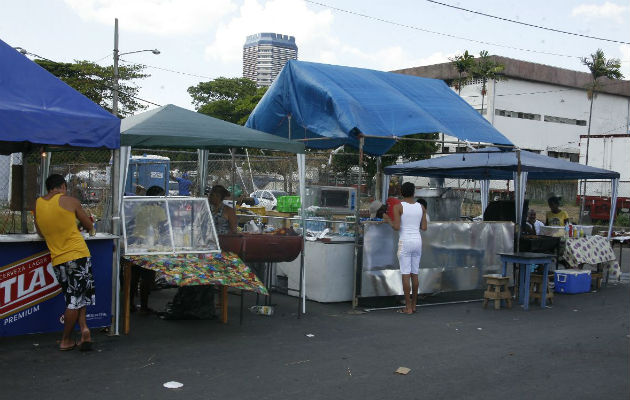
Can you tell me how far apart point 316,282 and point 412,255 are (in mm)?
1627

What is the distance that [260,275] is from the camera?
1091cm

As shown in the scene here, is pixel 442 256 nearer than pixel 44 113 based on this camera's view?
No

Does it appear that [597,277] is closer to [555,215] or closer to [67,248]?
[555,215]

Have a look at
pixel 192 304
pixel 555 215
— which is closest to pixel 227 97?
pixel 555 215

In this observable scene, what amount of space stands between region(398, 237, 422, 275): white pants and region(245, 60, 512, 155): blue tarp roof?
5.35 feet

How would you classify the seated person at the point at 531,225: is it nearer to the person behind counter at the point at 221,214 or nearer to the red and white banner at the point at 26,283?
the person behind counter at the point at 221,214

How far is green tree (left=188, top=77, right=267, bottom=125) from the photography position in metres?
53.1

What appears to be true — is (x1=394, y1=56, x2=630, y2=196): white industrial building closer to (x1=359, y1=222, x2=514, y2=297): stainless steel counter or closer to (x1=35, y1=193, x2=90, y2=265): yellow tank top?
(x1=359, y1=222, x2=514, y2=297): stainless steel counter

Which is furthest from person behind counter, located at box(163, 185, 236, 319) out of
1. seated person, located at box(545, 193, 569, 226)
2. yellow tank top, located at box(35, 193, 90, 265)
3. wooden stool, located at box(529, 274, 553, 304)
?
seated person, located at box(545, 193, 569, 226)

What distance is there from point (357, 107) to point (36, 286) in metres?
5.41

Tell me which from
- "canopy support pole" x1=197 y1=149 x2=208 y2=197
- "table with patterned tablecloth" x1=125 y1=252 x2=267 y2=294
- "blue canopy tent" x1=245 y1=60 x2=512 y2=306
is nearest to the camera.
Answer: "table with patterned tablecloth" x1=125 y1=252 x2=267 y2=294

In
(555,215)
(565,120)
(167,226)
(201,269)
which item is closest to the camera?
(201,269)

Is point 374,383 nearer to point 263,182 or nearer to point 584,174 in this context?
point 584,174

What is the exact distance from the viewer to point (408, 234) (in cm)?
972
